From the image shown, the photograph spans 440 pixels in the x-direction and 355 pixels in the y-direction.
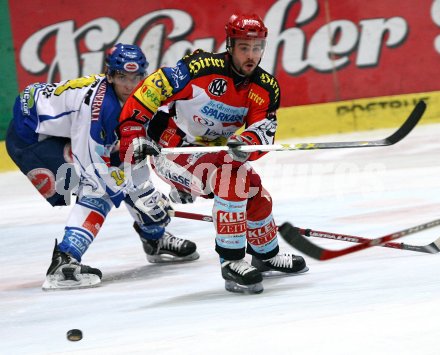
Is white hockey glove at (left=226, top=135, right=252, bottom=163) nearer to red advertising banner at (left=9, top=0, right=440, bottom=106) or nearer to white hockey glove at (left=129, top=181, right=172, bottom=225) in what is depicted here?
white hockey glove at (left=129, top=181, right=172, bottom=225)

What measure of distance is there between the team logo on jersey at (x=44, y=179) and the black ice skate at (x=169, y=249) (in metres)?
0.48

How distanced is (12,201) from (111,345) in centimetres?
374

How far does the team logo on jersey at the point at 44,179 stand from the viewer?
4.65 meters

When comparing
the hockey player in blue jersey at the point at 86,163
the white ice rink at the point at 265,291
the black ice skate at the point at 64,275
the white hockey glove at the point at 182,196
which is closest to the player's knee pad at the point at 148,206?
the hockey player in blue jersey at the point at 86,163

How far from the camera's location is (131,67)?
14.6 feet

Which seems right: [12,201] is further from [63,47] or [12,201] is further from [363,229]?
[363,229]

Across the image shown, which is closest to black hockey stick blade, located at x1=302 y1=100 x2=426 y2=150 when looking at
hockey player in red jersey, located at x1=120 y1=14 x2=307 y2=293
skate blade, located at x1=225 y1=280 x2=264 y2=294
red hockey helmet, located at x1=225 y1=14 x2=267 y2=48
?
hockey player in red jersey, located at x1=120 y1=14 x2=307 y2=293

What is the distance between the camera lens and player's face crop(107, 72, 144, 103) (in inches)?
176

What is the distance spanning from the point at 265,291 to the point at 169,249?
3.33ft

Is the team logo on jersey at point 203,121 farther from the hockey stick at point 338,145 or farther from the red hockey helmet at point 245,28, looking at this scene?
the red hockey helmet at point 245,28

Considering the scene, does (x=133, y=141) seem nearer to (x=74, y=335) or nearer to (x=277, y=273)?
(x=277, y=273)

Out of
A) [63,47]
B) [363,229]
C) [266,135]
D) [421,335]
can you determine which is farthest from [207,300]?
[63,47]

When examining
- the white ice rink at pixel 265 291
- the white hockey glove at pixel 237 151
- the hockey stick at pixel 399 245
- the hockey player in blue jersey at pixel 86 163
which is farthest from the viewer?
the hockey player in blue jersey at pixel 86 163

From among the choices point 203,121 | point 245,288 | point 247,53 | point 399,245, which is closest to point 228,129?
point 203,121
